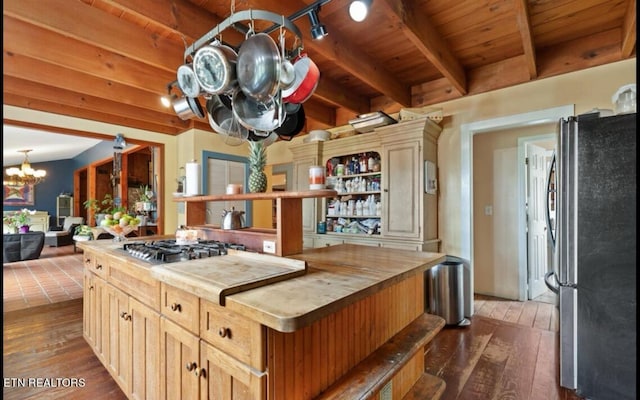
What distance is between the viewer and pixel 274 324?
85 cm

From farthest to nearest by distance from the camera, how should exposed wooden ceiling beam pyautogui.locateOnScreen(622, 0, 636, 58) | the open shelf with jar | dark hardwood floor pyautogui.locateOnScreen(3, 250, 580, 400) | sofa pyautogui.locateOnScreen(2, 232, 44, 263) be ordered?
1. sofa pyautogui.locateOnScreen(2, 232, 44, 263)
2. the open shelf with jar
3. exposed wooden ceiling beam pyautogui.locateOnScreen(622, 0, 636, 58)
4. dark hardwood floor pyautogui.locateOnScreen(3, 250, 580, 400)

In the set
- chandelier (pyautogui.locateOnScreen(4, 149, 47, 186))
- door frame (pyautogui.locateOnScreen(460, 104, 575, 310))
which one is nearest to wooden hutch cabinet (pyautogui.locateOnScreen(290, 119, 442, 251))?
door frame (pyautogui.locateOnScreen(460, 104, 575, 310))

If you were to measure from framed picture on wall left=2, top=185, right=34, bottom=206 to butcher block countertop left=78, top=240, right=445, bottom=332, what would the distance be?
10800 millimetres

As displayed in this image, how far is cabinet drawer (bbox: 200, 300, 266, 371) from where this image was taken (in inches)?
37.9

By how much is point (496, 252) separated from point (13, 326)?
523 cm

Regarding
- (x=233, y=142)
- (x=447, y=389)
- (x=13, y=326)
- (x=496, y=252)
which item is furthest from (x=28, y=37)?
(x=496, y=252)

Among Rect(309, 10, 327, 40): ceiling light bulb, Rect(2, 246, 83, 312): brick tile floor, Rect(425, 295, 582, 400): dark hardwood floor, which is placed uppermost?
Rect(309, 10, 327, 40): ceiling light bulb

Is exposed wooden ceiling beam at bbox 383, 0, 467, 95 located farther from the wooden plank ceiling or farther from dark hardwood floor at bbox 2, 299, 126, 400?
dark hardwood floor at bbox 2, 299, 126, 400

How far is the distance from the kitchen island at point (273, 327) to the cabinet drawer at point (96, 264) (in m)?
0.11

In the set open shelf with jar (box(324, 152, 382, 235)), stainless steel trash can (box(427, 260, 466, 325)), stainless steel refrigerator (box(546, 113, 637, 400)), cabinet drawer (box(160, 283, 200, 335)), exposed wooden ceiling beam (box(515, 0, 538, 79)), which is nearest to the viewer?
cabinet drawer (box(160, 283, 200, 335))

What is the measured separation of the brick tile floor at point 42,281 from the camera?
3.45 metres

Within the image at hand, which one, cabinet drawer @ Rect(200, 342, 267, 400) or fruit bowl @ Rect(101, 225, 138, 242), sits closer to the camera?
cabinet drawer @ Rect(200, 342, 267, 400)

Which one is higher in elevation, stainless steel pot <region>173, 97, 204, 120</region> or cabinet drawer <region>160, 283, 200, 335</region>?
stainless steel pot <region>173, 97, 204, 120</region>

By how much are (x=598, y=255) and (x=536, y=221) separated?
2336mm
